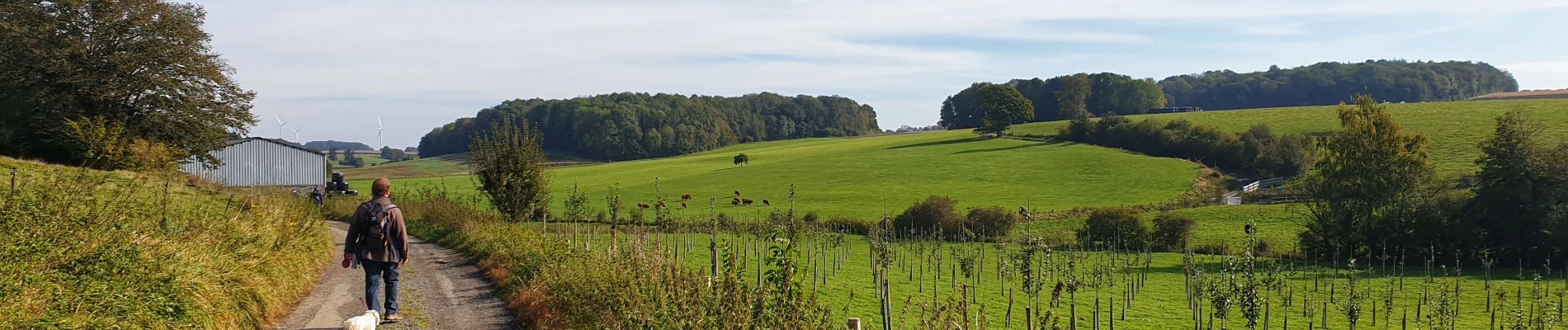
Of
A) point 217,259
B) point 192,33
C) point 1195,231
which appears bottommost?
point 1195,231

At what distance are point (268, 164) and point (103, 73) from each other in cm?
2414

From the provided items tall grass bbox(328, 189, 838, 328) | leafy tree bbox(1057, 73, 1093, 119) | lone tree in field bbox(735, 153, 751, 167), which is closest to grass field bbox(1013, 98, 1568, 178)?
leafy tree bbox(1057, 73, 1093, 119)

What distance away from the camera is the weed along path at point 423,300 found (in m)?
11.6

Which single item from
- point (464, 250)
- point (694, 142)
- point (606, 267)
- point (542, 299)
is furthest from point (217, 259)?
point (694, 142)

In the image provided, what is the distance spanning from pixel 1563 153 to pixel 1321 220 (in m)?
10.4

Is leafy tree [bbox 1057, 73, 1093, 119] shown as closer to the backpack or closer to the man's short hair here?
the man's short hair

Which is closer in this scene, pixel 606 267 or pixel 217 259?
pixel 217 259

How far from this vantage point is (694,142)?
488 ft

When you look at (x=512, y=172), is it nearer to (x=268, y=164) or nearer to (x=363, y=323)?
(x=363, y=323)

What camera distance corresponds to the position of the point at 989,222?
55.4m

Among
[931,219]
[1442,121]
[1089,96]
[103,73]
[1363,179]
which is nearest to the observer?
[103,73]

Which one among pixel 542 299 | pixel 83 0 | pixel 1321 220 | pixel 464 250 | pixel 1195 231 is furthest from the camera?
pixel 1195 231

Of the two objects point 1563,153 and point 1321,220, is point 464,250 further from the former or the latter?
point 1563,153

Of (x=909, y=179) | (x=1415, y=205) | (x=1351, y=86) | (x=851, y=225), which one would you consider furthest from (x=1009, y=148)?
(x=1351, y=86)
